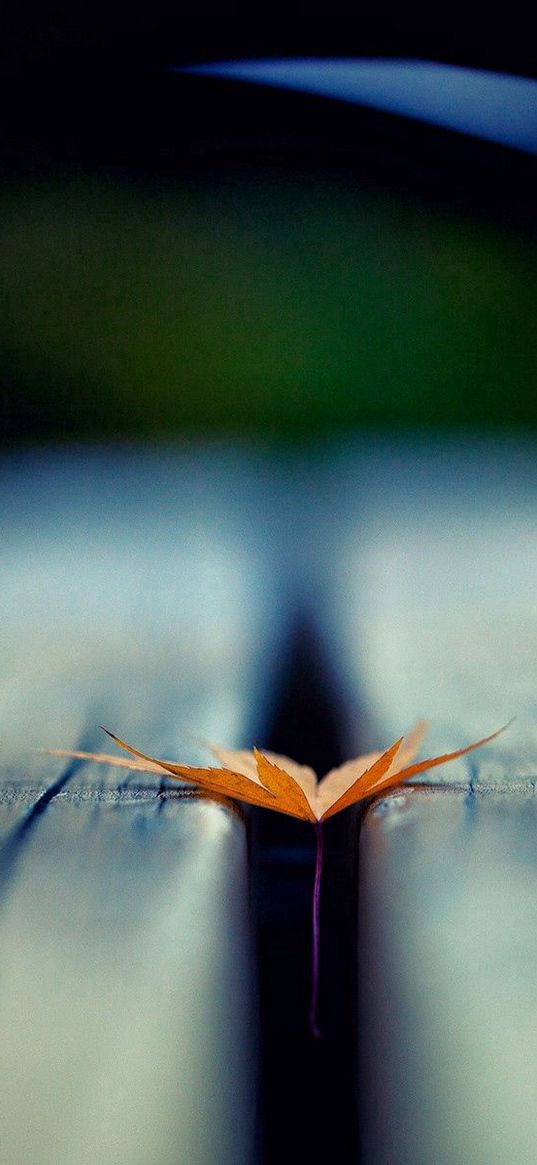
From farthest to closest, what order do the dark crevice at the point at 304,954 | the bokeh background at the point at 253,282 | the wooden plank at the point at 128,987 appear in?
the bokeh background at the point at 253,282, the dark crevice at the point at 304,954, the wooden plank at the point at 128,987

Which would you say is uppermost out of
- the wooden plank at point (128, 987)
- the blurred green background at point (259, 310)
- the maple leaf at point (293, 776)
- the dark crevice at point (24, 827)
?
the blurred green background at point (259, 310)

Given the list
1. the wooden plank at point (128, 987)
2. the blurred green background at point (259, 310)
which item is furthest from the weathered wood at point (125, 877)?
the blurred green background at point (259, 310)

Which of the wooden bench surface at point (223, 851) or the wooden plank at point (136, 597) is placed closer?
the wooden bench surface at point (223, 851)

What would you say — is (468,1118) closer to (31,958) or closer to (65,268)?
(31,958)

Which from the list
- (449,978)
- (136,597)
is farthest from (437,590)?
(449,978)

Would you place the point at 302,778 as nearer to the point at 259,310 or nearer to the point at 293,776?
the point at 293,776

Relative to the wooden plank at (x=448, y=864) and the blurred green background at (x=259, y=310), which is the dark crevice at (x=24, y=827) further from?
the blurred green background at (x=259, y=310)
